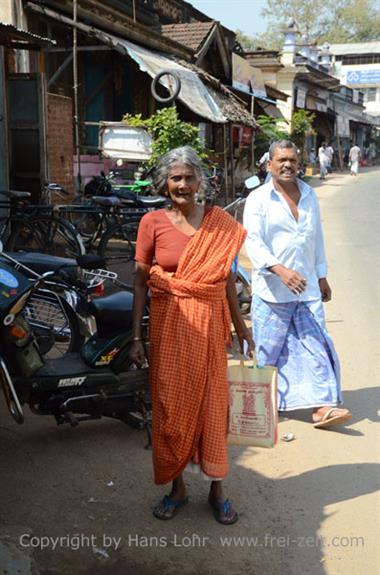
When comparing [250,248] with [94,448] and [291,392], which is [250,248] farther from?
[94,448]

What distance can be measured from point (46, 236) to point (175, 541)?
14.8 ft

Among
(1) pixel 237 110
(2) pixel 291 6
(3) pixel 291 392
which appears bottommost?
(3) pixel 291 392

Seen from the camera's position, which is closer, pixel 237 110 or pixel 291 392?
pixel 291 392

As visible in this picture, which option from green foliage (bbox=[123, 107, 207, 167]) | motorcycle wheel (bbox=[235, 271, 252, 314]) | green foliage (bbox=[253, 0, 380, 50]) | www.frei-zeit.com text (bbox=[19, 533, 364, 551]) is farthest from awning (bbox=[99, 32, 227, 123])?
green foliage (bbox=[253, 0, 380, 50])

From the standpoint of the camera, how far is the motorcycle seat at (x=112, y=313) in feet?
12.2

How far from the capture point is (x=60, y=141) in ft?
28.7

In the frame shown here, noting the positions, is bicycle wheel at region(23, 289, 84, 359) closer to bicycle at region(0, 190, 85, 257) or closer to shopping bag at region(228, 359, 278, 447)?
shopping bag at region(228, 359, 278, 447)

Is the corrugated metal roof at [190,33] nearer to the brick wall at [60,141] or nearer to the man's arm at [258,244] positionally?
the brick wall at [60,141]

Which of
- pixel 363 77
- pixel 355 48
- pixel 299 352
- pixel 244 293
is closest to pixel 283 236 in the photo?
pixel 299 352

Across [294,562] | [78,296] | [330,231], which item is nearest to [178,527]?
[294,562]

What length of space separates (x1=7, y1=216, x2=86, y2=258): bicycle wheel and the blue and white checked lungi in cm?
315

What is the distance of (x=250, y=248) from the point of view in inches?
162

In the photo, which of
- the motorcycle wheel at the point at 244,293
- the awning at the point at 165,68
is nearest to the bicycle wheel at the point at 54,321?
the motorcycle wheel at the point at 244,293

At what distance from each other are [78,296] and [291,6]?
2389 inches
